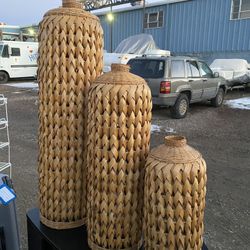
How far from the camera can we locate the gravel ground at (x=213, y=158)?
10.4 ft

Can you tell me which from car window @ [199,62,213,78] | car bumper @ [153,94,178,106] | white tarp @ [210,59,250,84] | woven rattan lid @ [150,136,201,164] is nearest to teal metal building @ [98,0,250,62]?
white tarp @ [210,59,250,84]

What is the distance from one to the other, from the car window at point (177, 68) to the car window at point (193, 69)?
12.1 inches

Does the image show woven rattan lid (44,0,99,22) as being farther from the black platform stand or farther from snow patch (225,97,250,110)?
snow patch (225,97,250,110)

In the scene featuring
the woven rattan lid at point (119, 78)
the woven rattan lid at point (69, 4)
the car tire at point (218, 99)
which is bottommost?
the car tire at point (218, 99)

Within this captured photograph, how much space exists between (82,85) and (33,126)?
6318mm

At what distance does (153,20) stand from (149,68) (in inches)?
561

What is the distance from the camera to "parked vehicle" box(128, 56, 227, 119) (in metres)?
8.22

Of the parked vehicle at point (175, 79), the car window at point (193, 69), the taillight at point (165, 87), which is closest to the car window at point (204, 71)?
the parked vehicle at point (175, 79)

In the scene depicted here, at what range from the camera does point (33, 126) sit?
24.7 ft

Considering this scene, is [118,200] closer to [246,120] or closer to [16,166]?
[16,166]

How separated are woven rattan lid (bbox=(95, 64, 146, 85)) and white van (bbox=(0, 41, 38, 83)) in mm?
17171

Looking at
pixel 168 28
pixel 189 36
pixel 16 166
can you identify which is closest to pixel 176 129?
pixel 16 166

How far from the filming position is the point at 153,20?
21.5 m

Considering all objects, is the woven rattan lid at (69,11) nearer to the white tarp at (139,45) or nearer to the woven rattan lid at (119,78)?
the woven rattan lid at (119,78)
